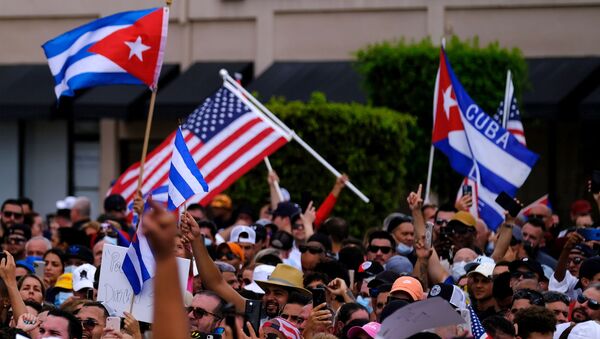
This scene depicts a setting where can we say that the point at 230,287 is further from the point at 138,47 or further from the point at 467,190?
the point at 467,190

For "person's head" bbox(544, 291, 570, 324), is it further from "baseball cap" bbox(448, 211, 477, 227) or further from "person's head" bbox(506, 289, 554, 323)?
"baseball cap" bbox(448, 211, 477, 227)

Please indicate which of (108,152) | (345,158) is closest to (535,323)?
(345,158)

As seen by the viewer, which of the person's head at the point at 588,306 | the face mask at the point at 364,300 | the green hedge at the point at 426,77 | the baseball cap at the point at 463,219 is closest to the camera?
the person's head at the point at 588,306

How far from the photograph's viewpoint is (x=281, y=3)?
28391 mm

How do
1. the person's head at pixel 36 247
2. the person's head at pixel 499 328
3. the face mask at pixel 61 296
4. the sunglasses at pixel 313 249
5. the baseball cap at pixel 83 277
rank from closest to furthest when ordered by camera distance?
the person's head at pixel 499 328 → the baseball cap at pixel 83 277 → the face mask at pixel 61 296 → the sunglasses at pixel 313 249 → the person's head at pixel 36 247

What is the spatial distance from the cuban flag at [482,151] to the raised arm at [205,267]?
5834 millimetres

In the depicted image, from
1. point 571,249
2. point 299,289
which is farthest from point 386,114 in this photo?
point 299,289

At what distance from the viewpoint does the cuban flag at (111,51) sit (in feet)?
46.6

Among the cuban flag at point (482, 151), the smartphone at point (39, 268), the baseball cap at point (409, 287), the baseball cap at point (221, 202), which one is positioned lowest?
the smartphone at point (39, 268)

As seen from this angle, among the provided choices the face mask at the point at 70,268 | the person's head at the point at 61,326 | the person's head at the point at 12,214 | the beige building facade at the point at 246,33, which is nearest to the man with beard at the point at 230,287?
the person's head at the point at 61,326

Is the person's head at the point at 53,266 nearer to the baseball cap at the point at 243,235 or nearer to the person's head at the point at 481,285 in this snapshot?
the baseball cap at the point at 243,235

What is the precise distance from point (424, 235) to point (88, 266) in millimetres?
2689

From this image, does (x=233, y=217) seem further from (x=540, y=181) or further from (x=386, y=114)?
(x=540, y=181)

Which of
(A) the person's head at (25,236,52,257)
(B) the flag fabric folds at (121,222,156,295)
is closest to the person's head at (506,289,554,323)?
(B) the flag fabric folds at (121,222,156,295)
